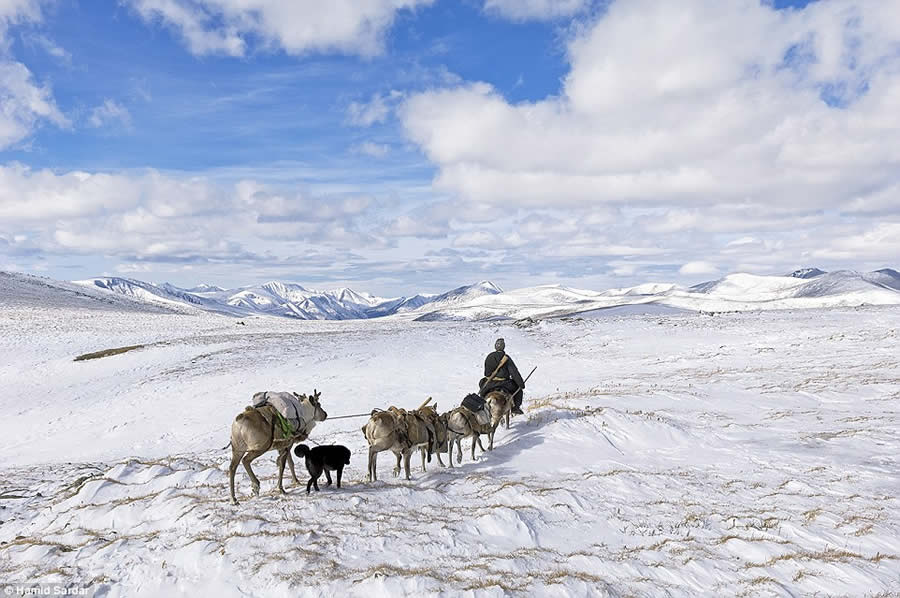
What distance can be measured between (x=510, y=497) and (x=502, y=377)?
6.15m

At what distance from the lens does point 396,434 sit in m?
10.5

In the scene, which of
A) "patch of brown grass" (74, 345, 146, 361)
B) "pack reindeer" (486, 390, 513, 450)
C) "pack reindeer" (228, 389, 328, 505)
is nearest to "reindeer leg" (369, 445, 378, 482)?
"pack reindeer" (228, 389, 328, 505)

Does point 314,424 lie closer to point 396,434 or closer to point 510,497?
point 396,434

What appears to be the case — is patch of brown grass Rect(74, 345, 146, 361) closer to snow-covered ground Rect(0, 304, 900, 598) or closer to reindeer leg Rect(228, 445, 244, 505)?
snow-covered ground Rect(0, 304, 900, 598)

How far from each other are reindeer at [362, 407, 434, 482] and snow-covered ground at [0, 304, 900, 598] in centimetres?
64

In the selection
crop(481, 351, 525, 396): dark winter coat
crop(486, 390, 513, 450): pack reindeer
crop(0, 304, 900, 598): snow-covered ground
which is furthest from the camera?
crop(481, 351, 525, 396): dark winter coat

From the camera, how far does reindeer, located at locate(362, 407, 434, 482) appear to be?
33.9ft

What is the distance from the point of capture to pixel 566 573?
22.0 ft

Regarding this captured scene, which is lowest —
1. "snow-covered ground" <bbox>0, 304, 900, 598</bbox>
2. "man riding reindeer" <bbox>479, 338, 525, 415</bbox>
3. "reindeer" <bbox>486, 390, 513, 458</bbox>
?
"snow-covered ground" <bbox>0, 304, 900, 598</bbox>

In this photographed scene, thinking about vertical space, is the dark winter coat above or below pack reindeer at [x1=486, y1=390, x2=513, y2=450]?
above

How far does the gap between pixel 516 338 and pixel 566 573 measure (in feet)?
118

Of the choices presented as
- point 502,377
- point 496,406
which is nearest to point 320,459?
point 496,406

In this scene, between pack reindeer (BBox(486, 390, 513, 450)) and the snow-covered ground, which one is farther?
pack reindeer (BBox(486, 390, 513, 450))

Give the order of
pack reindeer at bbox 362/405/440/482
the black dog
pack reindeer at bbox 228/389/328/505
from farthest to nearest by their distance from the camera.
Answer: pack reindeer at bbox 362/405/440/482 → the black dog → pack reindeer at bbox 228/389/328/505
